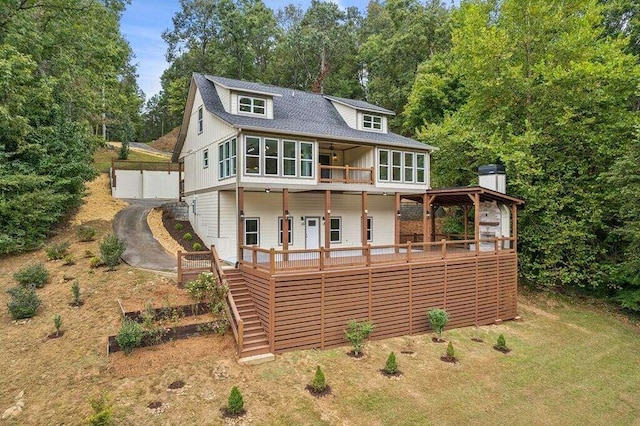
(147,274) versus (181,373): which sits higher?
(147,274)

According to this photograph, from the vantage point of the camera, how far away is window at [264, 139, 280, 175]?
15016 millimetres

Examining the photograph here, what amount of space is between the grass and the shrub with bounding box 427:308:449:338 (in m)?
0.59

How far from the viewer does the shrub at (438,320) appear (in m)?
12.7

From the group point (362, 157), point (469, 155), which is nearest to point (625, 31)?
point (469, 155)

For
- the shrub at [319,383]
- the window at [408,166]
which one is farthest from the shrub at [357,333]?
the window at [408,166]

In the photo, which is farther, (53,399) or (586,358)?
(586,358)

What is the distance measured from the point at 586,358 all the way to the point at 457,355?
15.8ft

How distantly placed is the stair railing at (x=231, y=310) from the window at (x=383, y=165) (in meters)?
9.14

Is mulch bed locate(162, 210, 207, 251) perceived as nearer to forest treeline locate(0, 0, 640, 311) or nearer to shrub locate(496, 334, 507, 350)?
forest treeline locate(0, 0, 640, 311)

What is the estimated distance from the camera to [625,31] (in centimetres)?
2208

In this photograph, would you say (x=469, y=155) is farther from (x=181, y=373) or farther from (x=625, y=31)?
(x=181, y=373)

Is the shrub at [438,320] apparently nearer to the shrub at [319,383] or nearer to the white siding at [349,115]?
the shrub at [319,383]

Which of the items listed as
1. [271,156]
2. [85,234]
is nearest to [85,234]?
[85,234]

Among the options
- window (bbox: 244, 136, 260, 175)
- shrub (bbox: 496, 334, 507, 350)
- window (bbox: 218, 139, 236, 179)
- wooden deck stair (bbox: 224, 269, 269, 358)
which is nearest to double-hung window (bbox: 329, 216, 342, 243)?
window (bbox: 244, 136, 260, 175)
